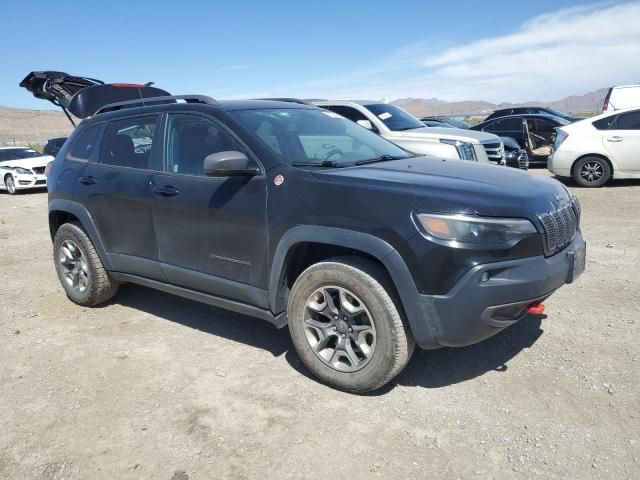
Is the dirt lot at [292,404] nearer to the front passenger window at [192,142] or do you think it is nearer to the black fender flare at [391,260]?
the black fender flare at [391,260]

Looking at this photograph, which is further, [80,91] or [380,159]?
[80,91]

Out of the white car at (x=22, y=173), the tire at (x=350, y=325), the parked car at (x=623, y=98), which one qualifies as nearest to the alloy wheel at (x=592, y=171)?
the parked car at (x=623, y=98)

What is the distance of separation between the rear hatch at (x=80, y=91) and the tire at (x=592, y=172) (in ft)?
25.8

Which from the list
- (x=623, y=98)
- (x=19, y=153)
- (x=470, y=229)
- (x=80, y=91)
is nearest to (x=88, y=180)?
(x=470, y=229)

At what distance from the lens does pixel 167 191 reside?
395 cm

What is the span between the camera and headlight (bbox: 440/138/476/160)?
8133 mm

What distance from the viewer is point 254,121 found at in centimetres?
380

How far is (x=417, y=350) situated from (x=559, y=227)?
1.33 metres

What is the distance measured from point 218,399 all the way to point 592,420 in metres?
2.16

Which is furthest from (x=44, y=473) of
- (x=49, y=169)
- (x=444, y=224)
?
(x=49, y=169)

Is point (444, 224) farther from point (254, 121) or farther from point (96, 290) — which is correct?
point (96, 290)

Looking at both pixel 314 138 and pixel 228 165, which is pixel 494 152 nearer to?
pixel 314 138

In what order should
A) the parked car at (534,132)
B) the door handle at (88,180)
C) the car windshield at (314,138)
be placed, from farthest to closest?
the parked car at (534,132) → the door handle at (88,180) → the car windshield at (314,138)

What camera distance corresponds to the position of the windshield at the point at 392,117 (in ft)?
30.0
